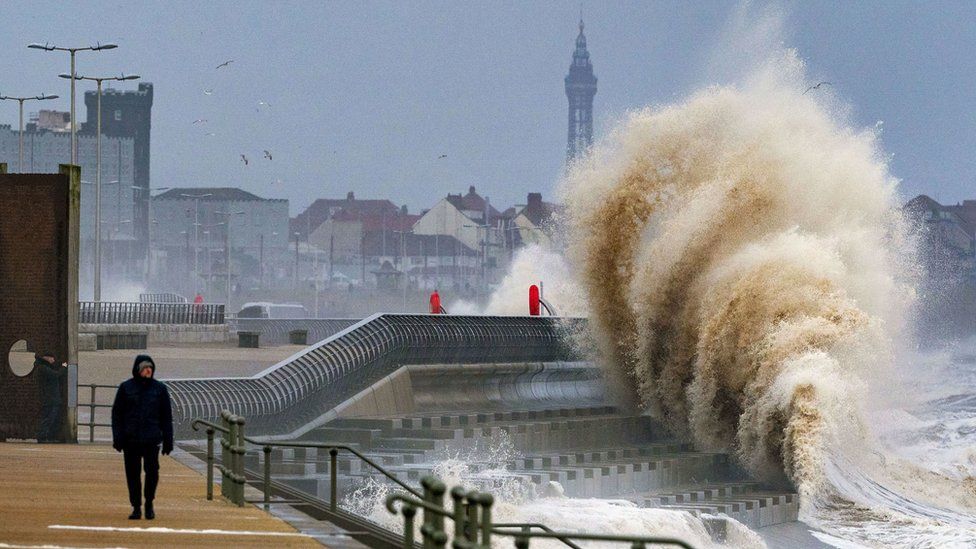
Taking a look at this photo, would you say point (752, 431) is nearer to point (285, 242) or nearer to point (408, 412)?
point (408, 412)

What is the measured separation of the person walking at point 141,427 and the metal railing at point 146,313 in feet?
116

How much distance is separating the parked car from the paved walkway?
2081 inches

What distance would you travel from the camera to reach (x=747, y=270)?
32.5 meters

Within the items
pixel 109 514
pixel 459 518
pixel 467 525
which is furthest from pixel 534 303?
pixel 459 518

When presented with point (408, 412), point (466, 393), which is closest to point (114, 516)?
point (408, 412)

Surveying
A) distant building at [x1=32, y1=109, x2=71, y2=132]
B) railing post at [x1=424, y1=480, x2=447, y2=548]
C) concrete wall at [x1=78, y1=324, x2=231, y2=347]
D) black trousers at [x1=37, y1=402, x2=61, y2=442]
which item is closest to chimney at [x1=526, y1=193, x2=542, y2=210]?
distant building at [x1=32, y1=109, x2=71, y2=132]

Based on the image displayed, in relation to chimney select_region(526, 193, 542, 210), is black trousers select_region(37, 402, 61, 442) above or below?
below

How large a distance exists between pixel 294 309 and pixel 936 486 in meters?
59.1

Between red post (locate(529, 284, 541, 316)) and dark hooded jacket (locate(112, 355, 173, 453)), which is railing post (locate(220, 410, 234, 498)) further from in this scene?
red post (locate(529, 284, 541, 316))

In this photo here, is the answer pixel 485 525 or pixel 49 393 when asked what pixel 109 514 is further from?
pixel 49 393

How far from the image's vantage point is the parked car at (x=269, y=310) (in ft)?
232

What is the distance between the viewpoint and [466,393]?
97.2 ft

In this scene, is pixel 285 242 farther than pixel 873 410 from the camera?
Yes

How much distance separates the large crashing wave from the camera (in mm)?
29406
